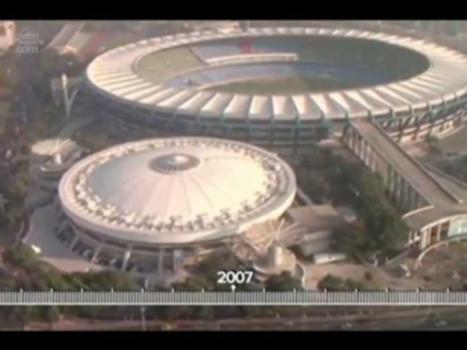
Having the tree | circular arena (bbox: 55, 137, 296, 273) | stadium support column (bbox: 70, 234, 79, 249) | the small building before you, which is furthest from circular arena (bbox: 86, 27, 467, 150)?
the tree

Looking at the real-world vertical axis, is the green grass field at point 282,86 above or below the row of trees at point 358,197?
below

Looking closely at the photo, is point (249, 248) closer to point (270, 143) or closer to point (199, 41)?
point (270, 143)

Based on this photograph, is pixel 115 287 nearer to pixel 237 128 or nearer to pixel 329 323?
pixel 329 323

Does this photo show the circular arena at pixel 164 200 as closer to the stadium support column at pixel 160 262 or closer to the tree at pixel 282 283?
the stadium support column at pixel 160 262

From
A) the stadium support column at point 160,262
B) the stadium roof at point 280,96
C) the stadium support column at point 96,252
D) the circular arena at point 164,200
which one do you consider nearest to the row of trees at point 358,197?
the circular arena at point 164,200

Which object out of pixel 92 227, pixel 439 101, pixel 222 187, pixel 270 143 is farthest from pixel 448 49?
pixel 92 227
